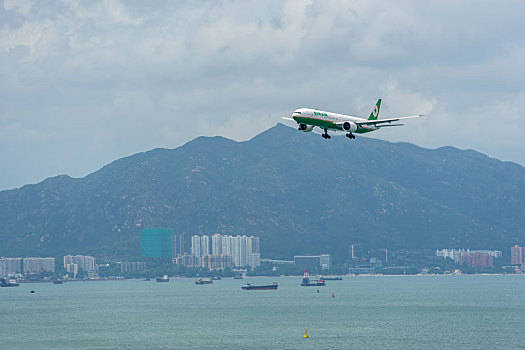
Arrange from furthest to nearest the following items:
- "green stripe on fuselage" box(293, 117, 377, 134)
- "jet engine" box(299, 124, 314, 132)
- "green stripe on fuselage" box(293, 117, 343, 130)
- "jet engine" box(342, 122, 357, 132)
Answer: "jet engine" box(342, 122, 357, 132)
"green stripe on fuselage" box(293, 117, 377, 134)
"green stripe on fuselage" box(293, 117, 343, 130)
"jet engine" box(299, 124, 314, 132)

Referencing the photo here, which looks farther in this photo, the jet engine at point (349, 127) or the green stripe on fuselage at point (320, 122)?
the jet engine at point (349, 127)

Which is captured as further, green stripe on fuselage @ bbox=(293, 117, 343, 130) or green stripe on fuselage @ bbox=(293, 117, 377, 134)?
green stripe on fuselage @ bbox=(293, 117, 377, 134)

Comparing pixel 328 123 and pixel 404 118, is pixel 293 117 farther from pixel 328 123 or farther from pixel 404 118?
pixel 404 118

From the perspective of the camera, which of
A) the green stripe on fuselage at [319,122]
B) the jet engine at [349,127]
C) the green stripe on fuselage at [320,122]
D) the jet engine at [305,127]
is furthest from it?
the jet engine at [349,127]

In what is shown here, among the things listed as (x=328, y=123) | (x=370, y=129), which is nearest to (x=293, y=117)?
(x=328, y=123)

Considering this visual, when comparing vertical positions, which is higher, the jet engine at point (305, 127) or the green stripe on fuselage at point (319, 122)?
the green stripe on fuselage at point (319, 122)

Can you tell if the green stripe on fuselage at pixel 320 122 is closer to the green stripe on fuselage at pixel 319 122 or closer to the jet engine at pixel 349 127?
the green stripe on fuselage at pixel 319 122

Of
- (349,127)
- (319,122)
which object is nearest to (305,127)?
(319,122)

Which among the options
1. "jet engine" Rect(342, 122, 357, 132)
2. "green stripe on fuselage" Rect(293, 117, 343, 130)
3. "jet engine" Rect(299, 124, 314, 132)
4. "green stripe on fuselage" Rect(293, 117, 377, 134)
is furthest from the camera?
"jet engine" Rect(342, 122, 357, 132)

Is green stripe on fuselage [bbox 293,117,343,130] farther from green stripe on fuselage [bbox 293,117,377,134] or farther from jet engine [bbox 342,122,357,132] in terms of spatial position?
jet engine [bbox 342,122,357,132]

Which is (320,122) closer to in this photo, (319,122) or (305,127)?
(319,122)
